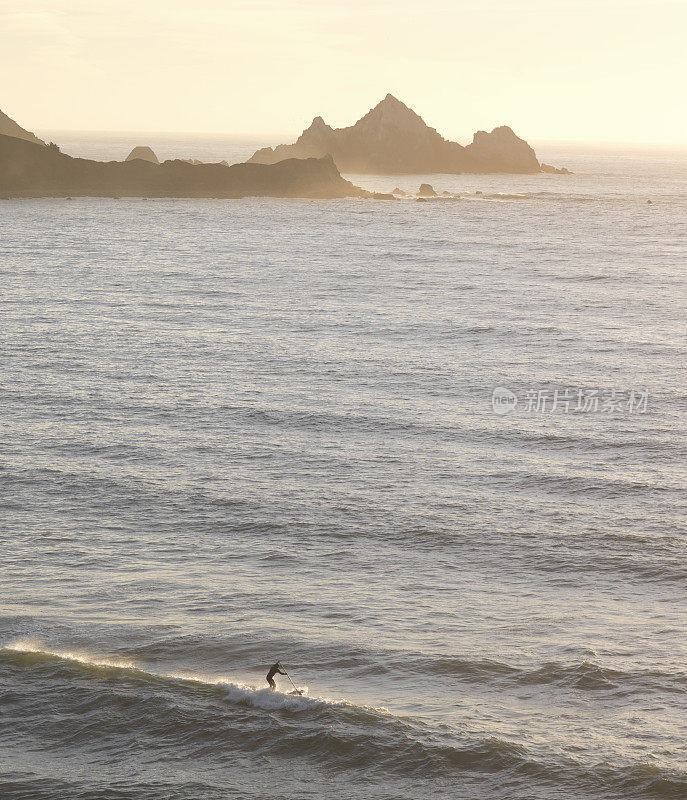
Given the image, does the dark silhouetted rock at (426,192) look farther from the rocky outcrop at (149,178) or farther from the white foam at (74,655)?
the white foam at (74,655)

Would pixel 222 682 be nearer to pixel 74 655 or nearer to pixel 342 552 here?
pixel 74 655

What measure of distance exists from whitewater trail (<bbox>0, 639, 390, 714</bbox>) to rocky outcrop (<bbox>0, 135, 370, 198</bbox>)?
476ft

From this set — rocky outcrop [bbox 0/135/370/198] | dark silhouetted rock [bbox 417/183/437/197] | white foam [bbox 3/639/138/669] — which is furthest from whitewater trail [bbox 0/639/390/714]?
dark silhouetted rock [bbox 417/183/437/197]

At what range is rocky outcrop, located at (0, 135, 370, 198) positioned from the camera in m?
158

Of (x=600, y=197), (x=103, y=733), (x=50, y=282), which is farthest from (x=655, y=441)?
(x=600, y=197)

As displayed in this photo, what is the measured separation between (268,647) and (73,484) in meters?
12.6

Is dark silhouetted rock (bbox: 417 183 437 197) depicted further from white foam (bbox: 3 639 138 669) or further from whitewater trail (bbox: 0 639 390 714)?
whitewater trail (bbox: 0 639 390 714)

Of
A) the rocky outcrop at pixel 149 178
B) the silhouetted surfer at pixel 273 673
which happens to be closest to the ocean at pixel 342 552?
the silhouetted surfer at pixel 273 673

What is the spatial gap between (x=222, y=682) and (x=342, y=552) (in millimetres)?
7871

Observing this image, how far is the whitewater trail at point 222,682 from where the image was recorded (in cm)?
2020

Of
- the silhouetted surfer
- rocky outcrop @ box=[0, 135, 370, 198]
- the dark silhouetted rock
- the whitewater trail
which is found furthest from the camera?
the dark silhouetted rock

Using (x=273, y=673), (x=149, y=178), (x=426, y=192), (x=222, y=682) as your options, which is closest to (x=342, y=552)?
(x=222, y=682)

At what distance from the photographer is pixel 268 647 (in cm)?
2302

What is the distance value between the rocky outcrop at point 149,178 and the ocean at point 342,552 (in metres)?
102
